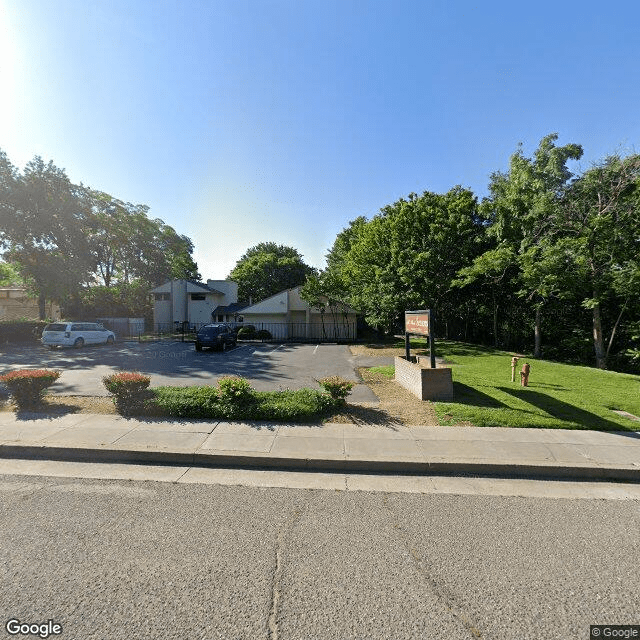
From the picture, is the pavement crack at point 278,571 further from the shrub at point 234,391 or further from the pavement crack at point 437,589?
the shrub at point 234,391

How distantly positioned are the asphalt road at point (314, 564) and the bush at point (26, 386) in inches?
171

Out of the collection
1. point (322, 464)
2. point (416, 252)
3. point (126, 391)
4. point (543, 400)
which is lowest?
point (322, 464)

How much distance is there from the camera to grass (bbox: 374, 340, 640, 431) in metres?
6.40

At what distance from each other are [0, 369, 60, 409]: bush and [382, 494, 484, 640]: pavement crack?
28.1 feet

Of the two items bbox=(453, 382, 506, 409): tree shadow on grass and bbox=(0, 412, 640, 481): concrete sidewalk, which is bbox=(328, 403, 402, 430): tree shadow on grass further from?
bbox=(453, 382, 506, 409): tree shadow on grass

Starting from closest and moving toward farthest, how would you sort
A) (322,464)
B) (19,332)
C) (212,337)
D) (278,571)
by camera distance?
(278,571), (322,464), (212,337), (19,332)

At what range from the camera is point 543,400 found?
25.9 ft

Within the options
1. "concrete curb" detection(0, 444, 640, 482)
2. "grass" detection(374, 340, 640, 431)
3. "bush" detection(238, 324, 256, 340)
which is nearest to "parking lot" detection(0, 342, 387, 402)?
"grass" detection(374, 340, 640, 431)

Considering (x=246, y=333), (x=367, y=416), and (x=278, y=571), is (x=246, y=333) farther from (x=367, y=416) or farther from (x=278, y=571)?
(x=278, y=571)

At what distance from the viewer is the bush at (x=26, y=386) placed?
7.13 m

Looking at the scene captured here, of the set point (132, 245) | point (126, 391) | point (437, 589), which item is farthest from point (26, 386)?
point (132, 245)

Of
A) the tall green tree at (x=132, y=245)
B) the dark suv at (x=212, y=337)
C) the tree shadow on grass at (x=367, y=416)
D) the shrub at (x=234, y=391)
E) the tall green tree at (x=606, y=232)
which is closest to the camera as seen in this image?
the tree shadow on grass at (x=367, y=416)

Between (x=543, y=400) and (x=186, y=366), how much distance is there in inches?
509

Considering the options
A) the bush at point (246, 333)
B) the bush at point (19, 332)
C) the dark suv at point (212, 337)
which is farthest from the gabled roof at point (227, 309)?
the bush at point (19, 332)
